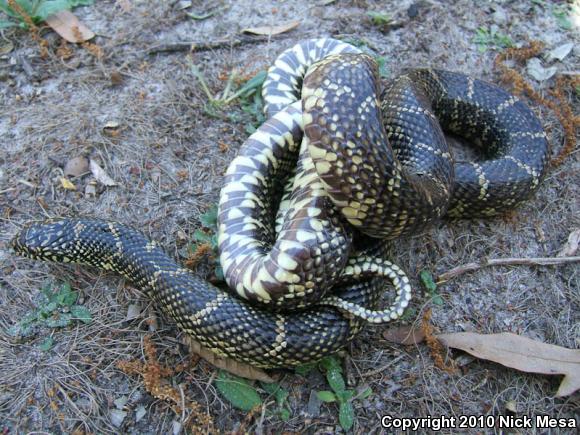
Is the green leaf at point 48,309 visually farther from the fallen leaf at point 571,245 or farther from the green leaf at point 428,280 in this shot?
the fallen leaf at point 571,245

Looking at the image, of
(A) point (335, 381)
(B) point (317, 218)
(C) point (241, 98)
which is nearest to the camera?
(B) point (317, 218)

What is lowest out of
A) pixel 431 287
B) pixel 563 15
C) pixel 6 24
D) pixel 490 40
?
pixel 431 287

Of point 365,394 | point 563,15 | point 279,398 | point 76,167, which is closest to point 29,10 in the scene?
point 76,167

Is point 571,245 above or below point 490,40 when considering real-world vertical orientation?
below

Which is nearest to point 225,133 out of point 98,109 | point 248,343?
point 98,109

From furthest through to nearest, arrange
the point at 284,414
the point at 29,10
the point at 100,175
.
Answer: the point at 29,10 → the point at 100,175 → the point at 284,414

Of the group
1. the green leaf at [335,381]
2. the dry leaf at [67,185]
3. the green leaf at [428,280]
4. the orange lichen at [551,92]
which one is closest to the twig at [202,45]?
the dry leaf at [67,185]

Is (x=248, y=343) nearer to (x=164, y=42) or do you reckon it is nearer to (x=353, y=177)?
(x=353, y=177)

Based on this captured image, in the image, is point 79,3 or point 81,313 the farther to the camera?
point 79,3

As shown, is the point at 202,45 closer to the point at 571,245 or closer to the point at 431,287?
the point at 431,287
